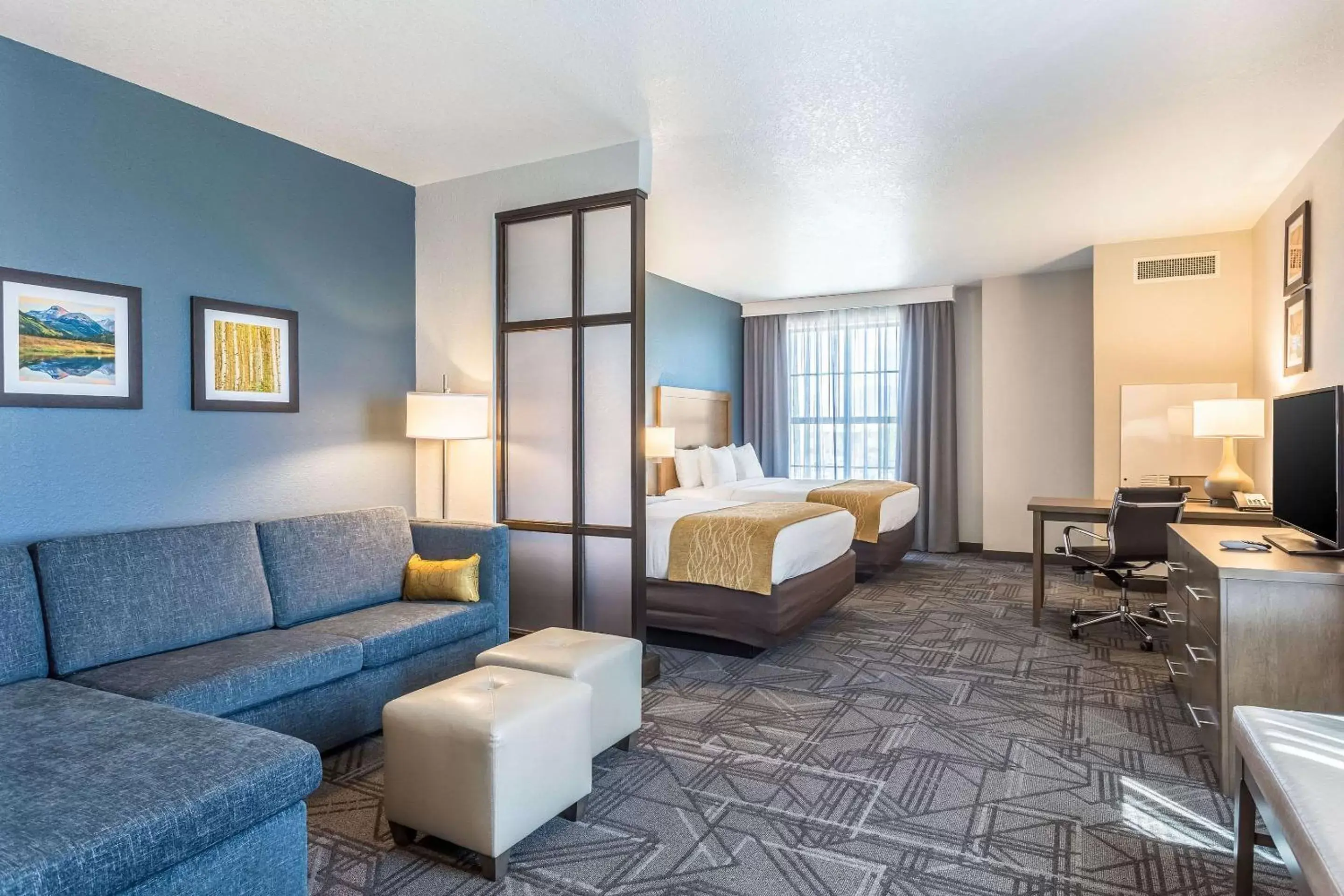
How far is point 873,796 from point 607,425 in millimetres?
2089

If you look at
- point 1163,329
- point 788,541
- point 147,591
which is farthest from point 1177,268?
point 147,591

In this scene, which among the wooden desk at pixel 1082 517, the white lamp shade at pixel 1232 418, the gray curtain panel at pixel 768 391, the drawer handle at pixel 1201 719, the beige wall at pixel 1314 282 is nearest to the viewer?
the drawer handle at pixel 1201 719

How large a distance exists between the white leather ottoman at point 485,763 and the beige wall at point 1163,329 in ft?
16.8

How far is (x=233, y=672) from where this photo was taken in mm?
2410

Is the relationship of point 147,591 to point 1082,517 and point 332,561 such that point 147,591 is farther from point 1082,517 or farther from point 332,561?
point 1082,517

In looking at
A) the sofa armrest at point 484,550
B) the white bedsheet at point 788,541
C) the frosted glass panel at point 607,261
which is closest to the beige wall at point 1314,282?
the white bedsheet at point 788,541

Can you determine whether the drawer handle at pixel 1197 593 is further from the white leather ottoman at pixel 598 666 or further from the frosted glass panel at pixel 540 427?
the frosted glass panel at pixel 540 427

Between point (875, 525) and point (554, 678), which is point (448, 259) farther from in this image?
point (875, 525)

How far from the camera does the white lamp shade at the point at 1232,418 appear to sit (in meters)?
4.45

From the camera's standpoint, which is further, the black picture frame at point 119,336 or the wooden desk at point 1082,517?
the wooden desk at point 1082,517

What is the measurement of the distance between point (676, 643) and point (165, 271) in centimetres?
315

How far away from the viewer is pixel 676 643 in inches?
173

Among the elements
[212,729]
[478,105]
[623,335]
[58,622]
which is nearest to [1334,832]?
[212,729]

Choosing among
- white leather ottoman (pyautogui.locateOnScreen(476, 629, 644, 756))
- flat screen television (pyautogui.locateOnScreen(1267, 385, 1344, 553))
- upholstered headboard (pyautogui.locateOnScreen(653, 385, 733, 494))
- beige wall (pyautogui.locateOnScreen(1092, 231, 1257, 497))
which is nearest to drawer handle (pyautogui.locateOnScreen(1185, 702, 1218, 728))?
flat screen television (pyautogui.locateOnScreen(1267, 385, 1344, 553))
